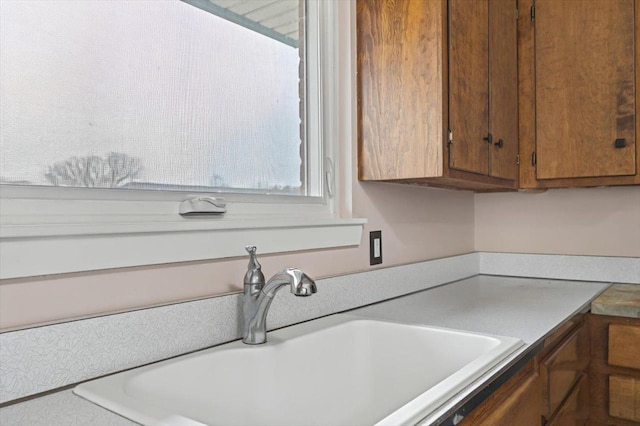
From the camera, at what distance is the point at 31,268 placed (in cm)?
86

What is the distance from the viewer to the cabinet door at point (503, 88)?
6.19 feet

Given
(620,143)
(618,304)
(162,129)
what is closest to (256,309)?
(162,129)

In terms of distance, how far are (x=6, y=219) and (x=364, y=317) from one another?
3.02ft

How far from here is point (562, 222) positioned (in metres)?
2.37

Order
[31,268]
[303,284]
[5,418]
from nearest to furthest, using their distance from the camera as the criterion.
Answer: [5,418], [31,268], [303,284]

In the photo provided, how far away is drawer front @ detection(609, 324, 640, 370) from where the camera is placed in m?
1.68

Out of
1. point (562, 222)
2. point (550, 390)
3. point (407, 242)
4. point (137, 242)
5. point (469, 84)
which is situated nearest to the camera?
point (137, 242)

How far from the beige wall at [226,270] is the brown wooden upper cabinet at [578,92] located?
1.50 ft

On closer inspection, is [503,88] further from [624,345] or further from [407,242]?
[624,345]

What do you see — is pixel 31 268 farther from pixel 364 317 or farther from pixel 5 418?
pixel 364 317

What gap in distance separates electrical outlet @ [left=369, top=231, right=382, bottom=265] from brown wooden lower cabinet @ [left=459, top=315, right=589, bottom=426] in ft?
1.99

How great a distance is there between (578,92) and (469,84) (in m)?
0.66

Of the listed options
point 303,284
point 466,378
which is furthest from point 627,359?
point 303,284

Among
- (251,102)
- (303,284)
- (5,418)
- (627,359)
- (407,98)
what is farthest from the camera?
(627,359)
